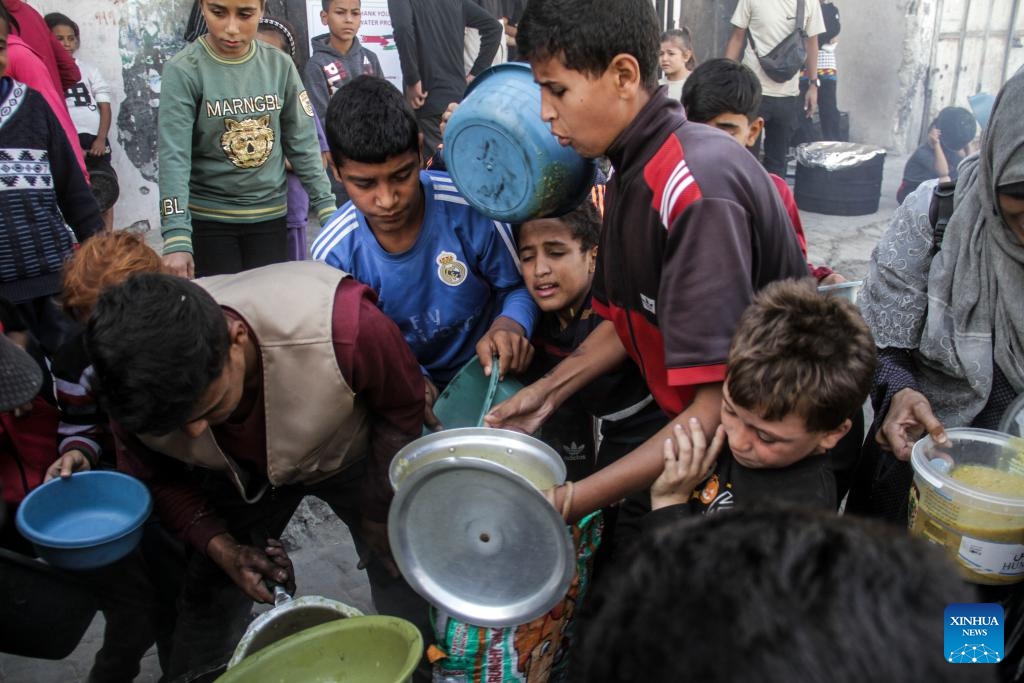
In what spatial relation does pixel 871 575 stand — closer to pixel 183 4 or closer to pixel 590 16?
pixel 590 16

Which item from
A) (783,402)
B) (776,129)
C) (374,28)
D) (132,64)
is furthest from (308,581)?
(776,129)

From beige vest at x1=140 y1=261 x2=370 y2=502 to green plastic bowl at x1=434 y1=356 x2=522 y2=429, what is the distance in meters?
0.35

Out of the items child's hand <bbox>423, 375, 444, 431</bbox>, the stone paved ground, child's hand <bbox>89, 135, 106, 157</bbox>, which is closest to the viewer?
child's hand <bbox>423, 375, 444, 431</bbox>

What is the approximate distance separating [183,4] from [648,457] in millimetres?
5864

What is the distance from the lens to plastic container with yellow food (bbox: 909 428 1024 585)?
1.61m

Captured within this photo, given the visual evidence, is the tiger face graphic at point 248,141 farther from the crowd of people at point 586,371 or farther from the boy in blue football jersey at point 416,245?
the boy in blue football jersey at point 416,245

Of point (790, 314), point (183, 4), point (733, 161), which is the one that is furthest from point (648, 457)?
point (183, 4)

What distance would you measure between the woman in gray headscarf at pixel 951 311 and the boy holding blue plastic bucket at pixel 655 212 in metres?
0.47

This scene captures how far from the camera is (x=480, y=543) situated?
1787 mm

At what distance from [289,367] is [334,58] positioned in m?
4.04

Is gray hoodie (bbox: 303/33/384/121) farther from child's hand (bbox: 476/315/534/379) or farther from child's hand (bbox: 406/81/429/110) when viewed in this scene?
child's hand (bbox: 476/315/534/379)

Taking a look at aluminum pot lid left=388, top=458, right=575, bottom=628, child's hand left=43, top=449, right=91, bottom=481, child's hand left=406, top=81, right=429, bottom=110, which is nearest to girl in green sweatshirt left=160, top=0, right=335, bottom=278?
child's hand left=43, top=449, right=91, bottom=481

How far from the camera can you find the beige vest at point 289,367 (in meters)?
1.95

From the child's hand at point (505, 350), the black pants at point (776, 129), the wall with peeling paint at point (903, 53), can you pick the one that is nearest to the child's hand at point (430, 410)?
the child's hand at point (505, 350)
